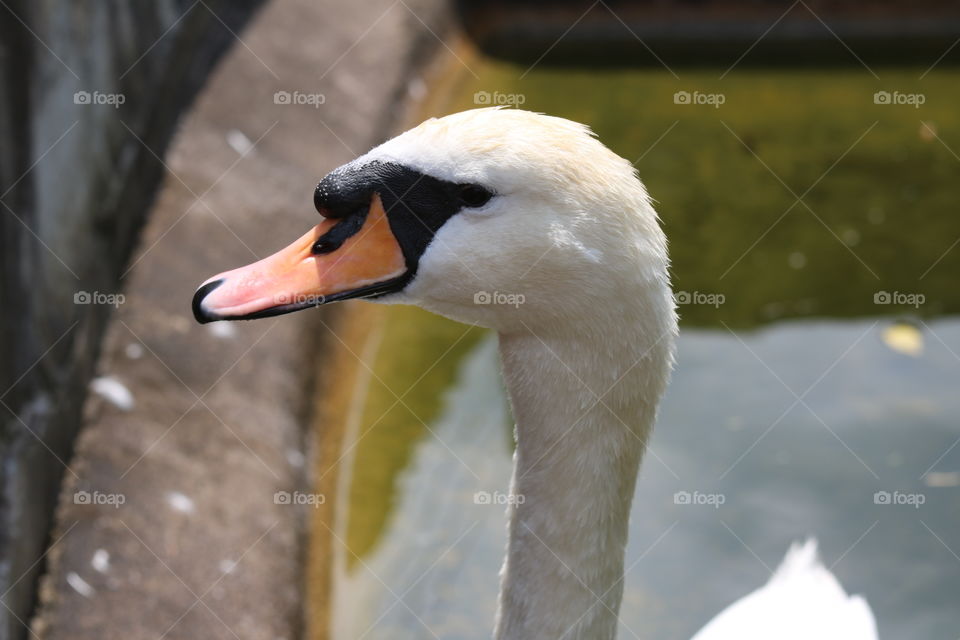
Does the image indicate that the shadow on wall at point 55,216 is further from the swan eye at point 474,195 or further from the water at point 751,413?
the swan eye at point 474,195

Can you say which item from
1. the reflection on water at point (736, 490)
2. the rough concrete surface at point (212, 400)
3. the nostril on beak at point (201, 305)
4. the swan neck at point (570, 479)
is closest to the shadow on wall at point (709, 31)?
the rough concrete surface at point (212, 400)

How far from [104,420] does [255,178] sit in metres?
1.77

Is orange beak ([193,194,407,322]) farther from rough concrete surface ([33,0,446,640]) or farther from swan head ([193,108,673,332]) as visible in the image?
rough concrete surface ([33,0,446,640])

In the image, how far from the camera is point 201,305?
2400 mm

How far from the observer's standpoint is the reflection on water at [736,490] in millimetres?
4605

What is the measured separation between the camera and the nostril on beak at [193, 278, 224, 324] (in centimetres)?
240

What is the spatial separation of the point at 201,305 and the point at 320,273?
25 centimetres

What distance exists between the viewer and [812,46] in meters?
8.44

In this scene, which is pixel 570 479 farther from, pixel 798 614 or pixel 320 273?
pixel 798 614

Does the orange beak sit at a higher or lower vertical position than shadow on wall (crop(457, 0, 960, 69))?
lower

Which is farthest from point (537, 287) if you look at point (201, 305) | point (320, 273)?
point (201, 305)

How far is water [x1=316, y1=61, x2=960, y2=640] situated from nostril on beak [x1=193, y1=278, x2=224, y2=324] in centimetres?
234

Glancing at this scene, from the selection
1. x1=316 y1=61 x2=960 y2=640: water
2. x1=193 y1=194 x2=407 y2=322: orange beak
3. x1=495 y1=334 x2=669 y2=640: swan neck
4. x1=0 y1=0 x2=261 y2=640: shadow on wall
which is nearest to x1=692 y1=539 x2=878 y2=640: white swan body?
x1=316 y1=61 x2=960 y2=640: water

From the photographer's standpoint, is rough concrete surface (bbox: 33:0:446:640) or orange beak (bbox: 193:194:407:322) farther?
rough concrete surface (bbox: 33:0:446:640)
